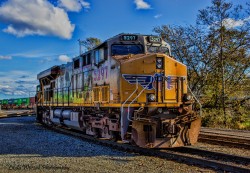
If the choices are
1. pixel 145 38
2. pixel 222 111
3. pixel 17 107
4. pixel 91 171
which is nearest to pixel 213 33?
pixel 222 111

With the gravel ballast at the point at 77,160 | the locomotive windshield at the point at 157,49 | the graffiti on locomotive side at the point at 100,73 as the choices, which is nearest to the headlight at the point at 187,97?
the locomotive windshield at the point at 157,49

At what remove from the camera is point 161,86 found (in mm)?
8984

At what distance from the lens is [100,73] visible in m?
10.8

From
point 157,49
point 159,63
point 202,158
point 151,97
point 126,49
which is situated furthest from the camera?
point 157,49

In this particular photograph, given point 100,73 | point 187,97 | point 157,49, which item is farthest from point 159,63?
point 100,73

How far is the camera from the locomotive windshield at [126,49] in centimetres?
1005

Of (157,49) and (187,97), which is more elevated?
(157,49)

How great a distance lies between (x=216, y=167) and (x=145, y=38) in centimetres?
498

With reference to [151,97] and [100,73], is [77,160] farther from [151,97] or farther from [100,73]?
[100,73]

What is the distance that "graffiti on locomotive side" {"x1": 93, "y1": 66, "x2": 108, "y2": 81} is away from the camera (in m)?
10.4

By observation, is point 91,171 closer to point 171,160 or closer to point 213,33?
point 171,160

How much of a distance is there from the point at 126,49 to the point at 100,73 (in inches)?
53.0

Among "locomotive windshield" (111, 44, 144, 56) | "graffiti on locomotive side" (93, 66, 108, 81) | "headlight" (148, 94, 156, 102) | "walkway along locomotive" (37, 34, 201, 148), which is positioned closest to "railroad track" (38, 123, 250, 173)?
"walkway along locomotive" (37, 34, 201, 148)

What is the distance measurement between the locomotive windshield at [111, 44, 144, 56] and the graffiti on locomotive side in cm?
66
